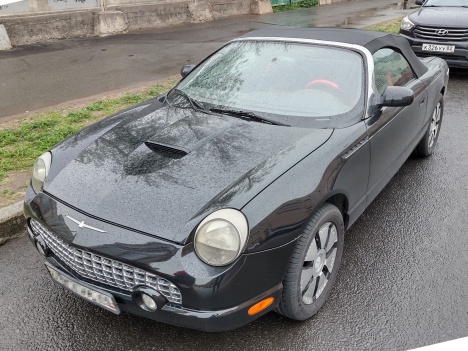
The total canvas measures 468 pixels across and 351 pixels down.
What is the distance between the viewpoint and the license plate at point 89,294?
236cm

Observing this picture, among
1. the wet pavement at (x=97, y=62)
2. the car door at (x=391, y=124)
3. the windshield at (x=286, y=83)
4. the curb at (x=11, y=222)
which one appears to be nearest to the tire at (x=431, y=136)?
the car door at (x=391, y=124)

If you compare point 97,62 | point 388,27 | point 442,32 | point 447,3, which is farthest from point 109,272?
point 388,27

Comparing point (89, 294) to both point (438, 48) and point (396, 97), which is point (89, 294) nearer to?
point (396, 97)

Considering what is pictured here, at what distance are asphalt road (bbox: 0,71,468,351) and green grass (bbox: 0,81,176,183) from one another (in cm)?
125

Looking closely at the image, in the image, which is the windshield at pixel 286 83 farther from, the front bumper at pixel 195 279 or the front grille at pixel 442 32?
the front grille at pixel 442 32

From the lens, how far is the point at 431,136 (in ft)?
16.3

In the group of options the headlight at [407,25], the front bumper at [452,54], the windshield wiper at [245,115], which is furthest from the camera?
the headlight at [407,25]

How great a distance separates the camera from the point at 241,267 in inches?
88.1

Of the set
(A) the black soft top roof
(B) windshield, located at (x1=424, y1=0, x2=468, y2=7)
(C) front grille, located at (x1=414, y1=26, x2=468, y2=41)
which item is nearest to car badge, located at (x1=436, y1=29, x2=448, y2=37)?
(C) front grille, located at (x1=414, y1=26, x2=468, y2=41)

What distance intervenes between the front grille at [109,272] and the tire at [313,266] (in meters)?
0.65

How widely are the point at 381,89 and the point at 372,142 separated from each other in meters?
0.54

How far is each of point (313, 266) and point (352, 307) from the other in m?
0.46

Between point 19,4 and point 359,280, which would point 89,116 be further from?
point 19,4

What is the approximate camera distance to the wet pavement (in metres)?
6.96
